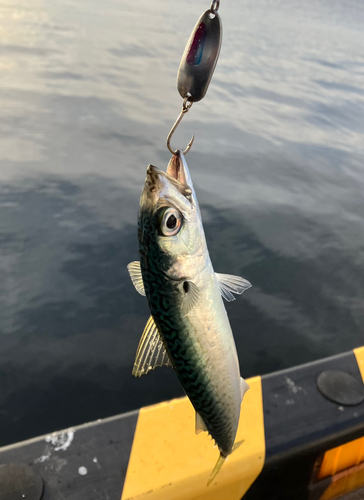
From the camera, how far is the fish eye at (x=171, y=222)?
1.91 meters

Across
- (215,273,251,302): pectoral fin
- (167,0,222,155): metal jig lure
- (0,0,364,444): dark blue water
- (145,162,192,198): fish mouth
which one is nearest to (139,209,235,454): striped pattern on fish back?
(145,162,192,198): fish mouth

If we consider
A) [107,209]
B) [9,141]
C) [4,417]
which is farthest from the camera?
[9,141]

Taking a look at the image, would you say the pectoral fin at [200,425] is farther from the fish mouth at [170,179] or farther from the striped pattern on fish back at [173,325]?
the fish mouth at [170,179]

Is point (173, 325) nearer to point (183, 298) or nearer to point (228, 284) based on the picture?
point (183, 298)

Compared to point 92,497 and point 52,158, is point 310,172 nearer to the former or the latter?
point 52,158

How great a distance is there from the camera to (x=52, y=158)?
381 inches

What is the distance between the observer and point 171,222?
193cm

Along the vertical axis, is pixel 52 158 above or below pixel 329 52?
below

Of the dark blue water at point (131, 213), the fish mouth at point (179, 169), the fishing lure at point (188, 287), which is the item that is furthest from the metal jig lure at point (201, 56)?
the dark blue water at point (131, 213)

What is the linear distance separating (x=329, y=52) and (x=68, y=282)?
1056 inches

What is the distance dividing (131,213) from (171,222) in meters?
6.20

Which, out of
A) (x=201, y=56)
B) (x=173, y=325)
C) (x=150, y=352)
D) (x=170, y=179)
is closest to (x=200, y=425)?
(x=150, y=352)

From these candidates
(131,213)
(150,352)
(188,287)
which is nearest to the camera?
(188,287)

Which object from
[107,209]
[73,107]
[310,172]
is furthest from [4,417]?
[73,107]
